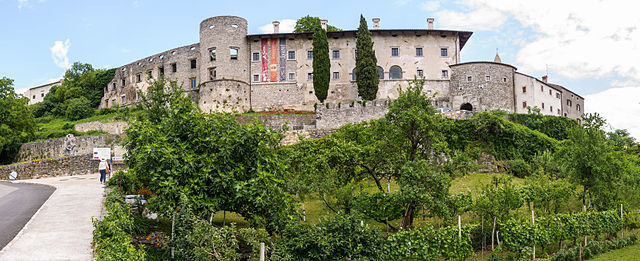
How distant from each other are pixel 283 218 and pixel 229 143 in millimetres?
2595

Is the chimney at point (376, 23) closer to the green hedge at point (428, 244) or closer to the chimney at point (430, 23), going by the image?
the chimney at point (430, 23)

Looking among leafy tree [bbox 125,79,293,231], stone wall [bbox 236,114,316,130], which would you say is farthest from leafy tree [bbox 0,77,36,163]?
leafy tree [bbox 125,79,293,231]

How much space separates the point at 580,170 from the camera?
750 inches

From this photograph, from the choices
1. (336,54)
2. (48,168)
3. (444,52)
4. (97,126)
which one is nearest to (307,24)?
(336,54)

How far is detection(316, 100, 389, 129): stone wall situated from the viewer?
39.7 m

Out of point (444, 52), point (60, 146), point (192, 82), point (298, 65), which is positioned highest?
point (444, 52)

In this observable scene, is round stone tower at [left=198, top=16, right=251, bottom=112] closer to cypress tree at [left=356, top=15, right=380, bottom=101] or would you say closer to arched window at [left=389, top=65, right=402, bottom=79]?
cypress tree at [left=356, top=15, right=380, bottom=101]

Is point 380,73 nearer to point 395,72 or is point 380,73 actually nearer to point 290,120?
point 395,72

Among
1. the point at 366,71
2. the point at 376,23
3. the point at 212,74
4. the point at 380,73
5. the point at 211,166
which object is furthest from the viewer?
the point at 376,23

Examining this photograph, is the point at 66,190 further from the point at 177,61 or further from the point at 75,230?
the point at 177,61

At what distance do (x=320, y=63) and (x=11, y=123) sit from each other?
28.9 meters

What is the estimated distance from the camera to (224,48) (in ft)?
165

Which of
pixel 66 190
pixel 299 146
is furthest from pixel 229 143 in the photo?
pixel 66 190

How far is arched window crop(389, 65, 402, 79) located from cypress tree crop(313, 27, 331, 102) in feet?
25.6
